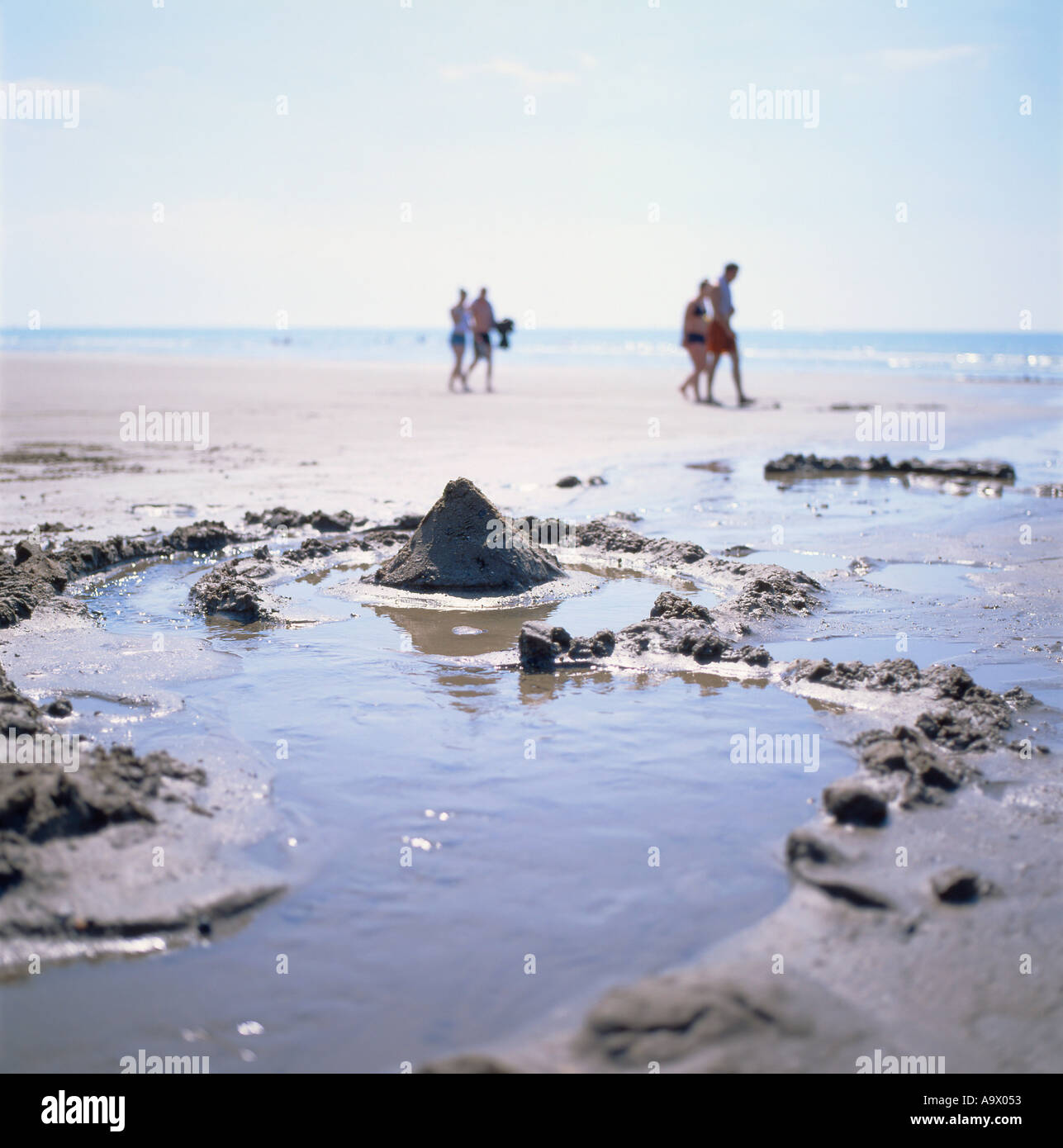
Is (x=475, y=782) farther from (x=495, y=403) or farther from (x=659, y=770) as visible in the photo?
(x=495, y=403)

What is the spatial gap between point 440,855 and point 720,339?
14.0 m

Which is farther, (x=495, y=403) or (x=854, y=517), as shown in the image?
A: (x=495, y=403)

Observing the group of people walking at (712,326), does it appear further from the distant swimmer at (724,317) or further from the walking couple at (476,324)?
the walking couple at (476,324)

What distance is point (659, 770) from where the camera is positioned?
341 cm

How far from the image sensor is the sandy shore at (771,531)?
2.21 m

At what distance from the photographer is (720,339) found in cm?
1579

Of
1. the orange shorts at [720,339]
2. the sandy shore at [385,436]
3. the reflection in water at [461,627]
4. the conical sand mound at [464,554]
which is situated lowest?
the reflection in water at [461,627]
